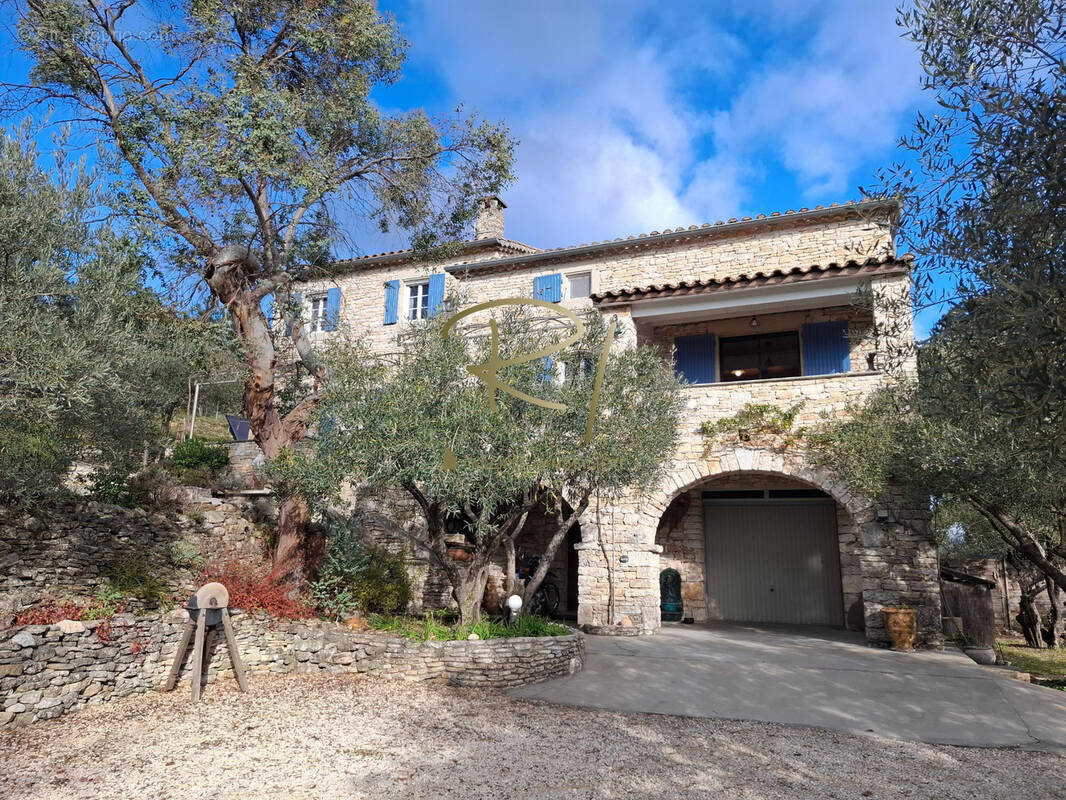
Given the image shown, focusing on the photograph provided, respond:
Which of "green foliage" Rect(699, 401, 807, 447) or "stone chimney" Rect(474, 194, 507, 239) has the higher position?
"stone chimney" Rect(474, 194, 507, 239)

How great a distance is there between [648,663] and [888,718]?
10.6ft

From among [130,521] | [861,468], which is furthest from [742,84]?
[130,521]

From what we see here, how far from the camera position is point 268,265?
34.2ft

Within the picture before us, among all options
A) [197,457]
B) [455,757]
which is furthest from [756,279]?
[197,457]

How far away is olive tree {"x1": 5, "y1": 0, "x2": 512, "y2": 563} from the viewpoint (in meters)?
9.09

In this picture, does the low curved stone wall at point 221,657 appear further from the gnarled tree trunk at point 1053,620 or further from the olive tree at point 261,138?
the gnarled tree trunk at point 1053,620

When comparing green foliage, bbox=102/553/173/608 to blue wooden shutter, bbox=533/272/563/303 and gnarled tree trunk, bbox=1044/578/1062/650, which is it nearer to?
blue wooden shutter, bbox=533/272/563/303

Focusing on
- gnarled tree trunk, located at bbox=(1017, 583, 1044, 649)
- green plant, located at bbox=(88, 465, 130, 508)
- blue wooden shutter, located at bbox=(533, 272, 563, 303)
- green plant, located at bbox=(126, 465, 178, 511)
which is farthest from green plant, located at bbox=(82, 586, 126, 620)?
gnarled tree trunk, located at bbox=(1017, 583, 1044, 649)

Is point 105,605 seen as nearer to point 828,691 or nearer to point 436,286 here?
point 828,691

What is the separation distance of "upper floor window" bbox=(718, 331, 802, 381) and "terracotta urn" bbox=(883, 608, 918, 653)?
5.68 metres

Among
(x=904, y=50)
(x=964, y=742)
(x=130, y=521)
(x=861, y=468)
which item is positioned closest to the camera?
(x=904, y=50)

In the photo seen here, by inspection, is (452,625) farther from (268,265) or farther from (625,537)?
(268,265)

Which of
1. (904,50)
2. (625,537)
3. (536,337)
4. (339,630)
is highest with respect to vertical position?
(904,50)

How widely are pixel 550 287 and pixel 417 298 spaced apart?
16.3 ft
